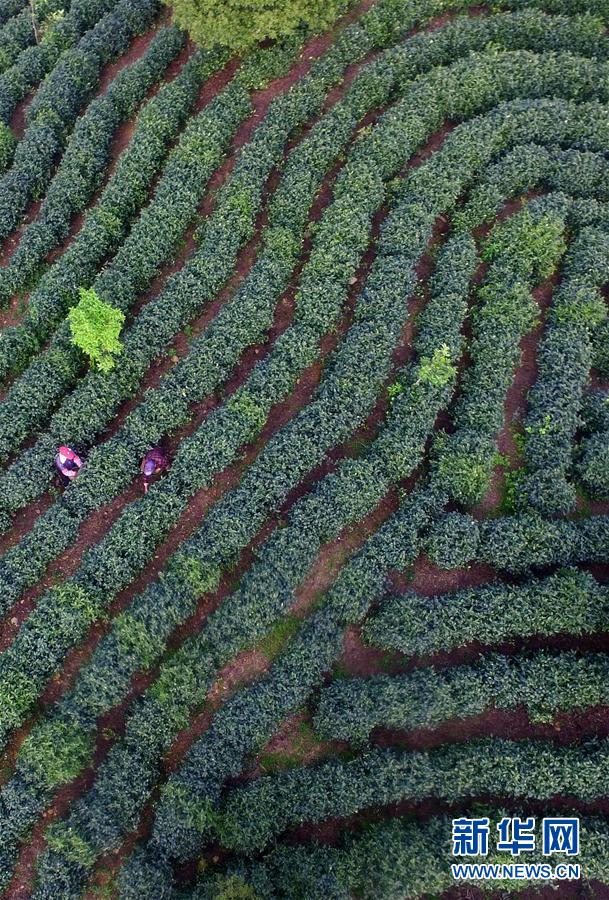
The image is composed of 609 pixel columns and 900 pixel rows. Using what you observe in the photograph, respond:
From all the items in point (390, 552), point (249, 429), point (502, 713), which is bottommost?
point (502, 713)

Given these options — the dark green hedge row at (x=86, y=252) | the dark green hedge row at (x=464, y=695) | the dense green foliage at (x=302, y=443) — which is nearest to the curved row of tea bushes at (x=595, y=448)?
the dense green foliage at (x=302, y=443)

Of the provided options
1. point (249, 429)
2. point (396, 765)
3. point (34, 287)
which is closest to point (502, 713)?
point (396, 765)

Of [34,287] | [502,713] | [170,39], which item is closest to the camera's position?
[502,713]

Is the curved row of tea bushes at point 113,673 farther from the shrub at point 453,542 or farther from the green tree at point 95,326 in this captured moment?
the green tree at point 95,326

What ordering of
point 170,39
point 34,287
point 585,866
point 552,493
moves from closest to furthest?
point 585,866, point 552,493, point 34,287, point 170,39

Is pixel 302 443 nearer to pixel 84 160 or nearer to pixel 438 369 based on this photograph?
pixel 438 369

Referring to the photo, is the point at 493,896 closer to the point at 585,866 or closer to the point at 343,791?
the point at 585,866
